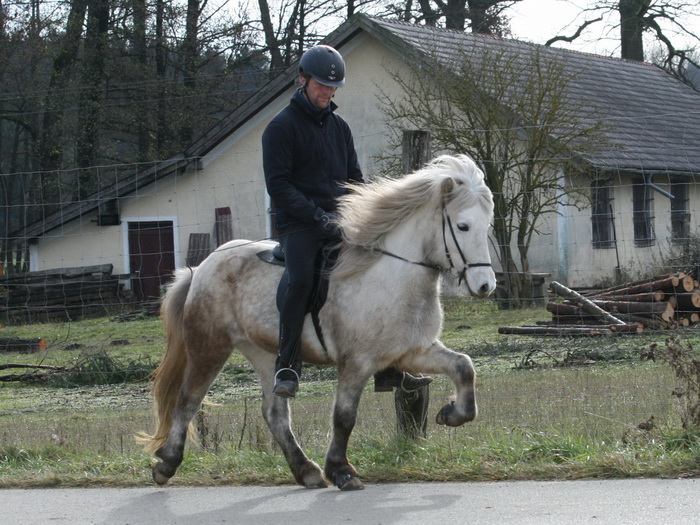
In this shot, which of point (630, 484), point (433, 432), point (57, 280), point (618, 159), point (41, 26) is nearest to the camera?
point (630, 484)

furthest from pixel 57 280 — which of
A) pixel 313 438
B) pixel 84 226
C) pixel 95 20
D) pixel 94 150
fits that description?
pixel 313 438

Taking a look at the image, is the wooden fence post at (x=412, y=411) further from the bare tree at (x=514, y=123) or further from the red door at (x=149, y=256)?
the red door at (x=149, y=256)

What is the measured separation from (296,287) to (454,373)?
1.14 metres

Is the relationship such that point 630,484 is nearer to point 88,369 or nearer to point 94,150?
point 88,369

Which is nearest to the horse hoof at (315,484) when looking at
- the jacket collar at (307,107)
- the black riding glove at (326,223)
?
the black riding glove at (326,223)

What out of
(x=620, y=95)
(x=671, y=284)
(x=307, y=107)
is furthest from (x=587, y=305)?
(x=620, y=95)

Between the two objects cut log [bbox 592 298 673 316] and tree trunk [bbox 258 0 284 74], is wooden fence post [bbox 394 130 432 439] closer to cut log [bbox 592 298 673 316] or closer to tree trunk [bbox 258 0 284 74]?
cut log [bbox 592 298 673 316]

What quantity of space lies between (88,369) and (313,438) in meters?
6.97

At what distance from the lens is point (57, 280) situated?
2794cm

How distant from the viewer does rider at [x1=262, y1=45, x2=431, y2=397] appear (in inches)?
255

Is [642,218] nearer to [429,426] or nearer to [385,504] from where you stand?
[429,426]

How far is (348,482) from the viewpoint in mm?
6129

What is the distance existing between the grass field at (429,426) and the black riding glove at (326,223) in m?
1.53

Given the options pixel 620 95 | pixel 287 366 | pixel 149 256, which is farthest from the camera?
pixel 620 95
